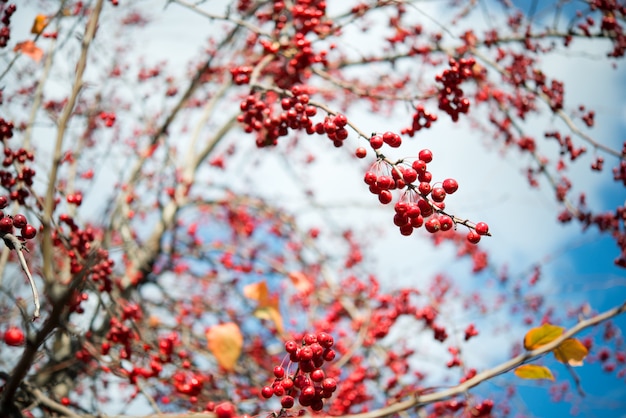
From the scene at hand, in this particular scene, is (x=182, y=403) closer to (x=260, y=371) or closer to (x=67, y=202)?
(x=260, y=371)

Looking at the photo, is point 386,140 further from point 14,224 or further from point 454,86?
point 14,224

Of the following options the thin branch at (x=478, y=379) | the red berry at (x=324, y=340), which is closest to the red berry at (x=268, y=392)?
the red berry at (x=324, y=340)

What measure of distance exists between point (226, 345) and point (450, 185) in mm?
4147

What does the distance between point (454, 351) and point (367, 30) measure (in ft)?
11.4

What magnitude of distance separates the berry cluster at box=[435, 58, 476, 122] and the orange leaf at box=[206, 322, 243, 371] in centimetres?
371

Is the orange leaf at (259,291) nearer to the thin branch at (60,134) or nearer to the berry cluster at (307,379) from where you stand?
the thin branch at (60,134)

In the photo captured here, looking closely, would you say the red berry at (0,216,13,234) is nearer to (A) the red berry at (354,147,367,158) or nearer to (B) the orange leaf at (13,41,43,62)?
(A) the red berry at (354,147,367,158)

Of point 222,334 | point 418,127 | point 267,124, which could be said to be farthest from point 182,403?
point 418,127

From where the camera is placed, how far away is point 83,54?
239 cm

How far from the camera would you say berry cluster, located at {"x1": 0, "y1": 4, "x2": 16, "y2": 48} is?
8.38 feet

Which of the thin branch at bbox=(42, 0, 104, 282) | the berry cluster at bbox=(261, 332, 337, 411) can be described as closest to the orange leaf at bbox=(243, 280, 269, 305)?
the thin branch at bbox=(42, 0, 104, 282)

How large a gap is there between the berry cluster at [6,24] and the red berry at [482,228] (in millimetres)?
3069

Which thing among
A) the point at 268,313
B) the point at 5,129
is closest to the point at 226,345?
the point at 268,313

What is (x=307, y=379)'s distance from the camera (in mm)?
1628
